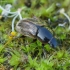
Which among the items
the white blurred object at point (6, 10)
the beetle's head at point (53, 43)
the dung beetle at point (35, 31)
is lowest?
the beetle's head at point (53, 43)

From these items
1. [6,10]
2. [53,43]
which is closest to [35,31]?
[53,43]

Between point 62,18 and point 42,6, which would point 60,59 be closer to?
point 62,18

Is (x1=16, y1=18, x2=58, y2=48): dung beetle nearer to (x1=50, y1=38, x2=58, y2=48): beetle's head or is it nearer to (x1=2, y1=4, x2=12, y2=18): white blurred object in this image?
(x1=50, y1=38, x2=58, y2=48): beetle's head

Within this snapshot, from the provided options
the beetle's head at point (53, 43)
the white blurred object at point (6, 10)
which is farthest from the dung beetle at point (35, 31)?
the white blurred object at point (6, 10)

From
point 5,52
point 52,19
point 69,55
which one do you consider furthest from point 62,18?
point 5,52

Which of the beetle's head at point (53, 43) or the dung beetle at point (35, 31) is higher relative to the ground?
the dung beetle at point (35, 31)

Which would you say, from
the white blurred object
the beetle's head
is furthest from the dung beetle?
the white blurred object

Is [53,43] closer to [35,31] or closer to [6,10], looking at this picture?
[35,31]

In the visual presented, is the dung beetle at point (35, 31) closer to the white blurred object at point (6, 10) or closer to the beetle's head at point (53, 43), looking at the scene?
the beetle's head at point (53, 43)

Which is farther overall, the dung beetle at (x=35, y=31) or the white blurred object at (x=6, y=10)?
the white blurred object at (x=6, y=10)
